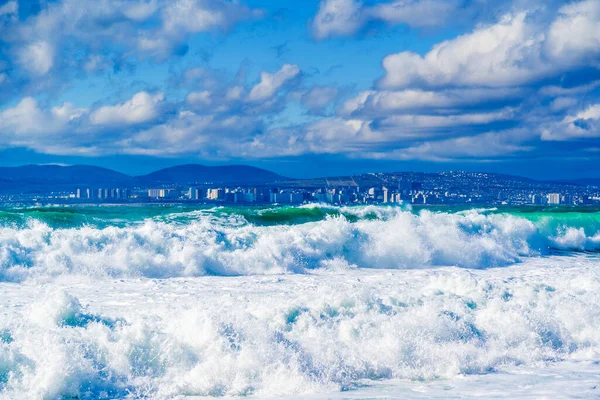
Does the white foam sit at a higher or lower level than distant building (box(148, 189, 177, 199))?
lower

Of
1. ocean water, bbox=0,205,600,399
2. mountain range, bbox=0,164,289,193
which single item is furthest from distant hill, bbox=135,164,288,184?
ocean water, bbox=0,205,600,399

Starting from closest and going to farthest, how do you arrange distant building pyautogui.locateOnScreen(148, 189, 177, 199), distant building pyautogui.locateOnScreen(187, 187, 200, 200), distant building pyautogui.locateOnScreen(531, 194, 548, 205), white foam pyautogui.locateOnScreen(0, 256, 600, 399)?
white foam pyautogui.locateOnScreen(0, 256, 600, 399)
distant building pyautogui.locateOnScreen(148, 189, 177, 199)
distant building pyautogui.locateOnScreen(187, 187, 200, 200)
distant building pyautogui.locateOnScreen(531, 194, 548, 205)

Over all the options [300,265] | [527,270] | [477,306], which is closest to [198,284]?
[300,265]

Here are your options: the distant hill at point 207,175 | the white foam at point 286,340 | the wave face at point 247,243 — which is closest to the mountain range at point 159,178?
the distant hill at point 207,175

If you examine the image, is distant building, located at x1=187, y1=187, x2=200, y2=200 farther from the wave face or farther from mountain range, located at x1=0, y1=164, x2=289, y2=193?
the wave face

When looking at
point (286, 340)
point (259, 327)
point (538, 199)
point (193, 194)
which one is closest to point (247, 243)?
point (259, 327)

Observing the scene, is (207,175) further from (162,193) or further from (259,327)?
(259,327)
